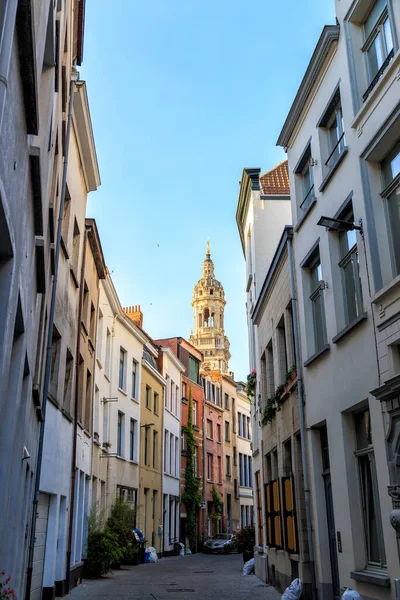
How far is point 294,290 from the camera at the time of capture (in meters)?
13.0

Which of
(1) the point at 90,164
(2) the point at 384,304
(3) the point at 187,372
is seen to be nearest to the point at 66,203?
(1) the point at 90,164

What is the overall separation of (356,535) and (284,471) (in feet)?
17.2

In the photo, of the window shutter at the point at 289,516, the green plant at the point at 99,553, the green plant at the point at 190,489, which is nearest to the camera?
the window shutter at the point at 289,516

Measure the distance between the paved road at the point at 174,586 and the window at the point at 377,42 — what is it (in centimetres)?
1045

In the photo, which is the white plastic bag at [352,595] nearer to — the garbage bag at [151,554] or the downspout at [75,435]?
the downspout at [75,435]

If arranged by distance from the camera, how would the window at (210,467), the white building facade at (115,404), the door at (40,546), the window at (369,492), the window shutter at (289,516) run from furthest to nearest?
the window at (210,467), the white building facade at (115,404), the window shutter at (289,516), the door at (40,546), the window at (369,492)

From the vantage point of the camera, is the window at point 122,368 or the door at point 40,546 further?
the window at point 122,368

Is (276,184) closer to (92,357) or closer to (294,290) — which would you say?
(92,357)

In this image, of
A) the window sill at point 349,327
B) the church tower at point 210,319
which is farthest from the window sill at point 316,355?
the church tower at point 210,319

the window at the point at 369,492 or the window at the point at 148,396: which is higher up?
the window at the point at 148,396

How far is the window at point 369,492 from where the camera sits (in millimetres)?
8641

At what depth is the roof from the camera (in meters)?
Answer: 22.7

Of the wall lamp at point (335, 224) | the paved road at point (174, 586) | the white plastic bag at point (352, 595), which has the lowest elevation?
the paved road at point (174, 586)

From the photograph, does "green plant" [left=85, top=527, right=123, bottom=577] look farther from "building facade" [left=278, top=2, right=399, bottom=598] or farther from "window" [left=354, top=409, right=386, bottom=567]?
"window" [left=354, top=409, right=386, bottom=567]
